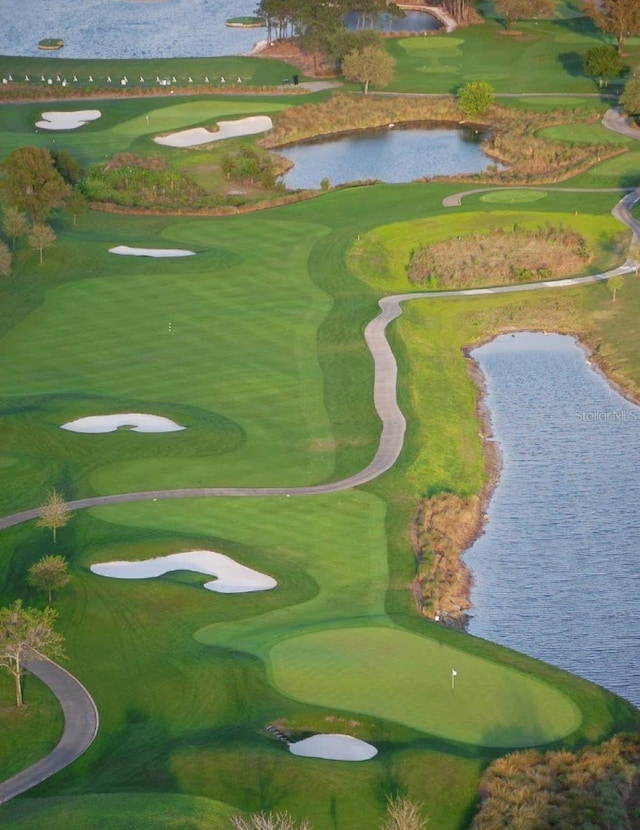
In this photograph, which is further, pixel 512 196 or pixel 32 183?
pixel 512 196

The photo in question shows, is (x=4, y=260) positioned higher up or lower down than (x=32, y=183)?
lower down

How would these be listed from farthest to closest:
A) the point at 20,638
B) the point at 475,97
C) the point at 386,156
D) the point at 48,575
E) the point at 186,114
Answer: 1. the point at 475,97
2. the point at 186,114
3. the point at 386,156
4. the point at 48,575
5. the point at 20,638

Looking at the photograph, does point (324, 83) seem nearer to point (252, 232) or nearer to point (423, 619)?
point (252, 232)

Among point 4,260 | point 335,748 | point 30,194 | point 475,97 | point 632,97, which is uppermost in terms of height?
point 632,97

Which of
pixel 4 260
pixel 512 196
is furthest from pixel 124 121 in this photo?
pixel 4 260

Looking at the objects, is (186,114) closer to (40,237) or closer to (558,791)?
(40,237)

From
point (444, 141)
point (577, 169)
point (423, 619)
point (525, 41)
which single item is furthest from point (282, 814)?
point (525, 41)

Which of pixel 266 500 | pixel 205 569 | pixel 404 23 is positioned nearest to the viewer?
pixel 205 569
